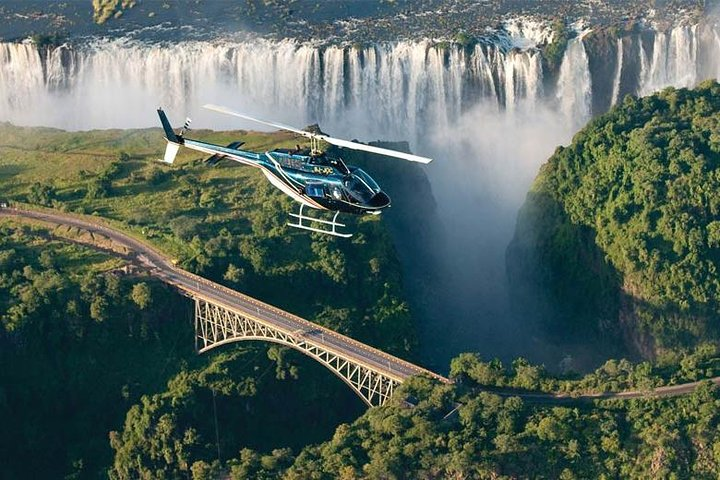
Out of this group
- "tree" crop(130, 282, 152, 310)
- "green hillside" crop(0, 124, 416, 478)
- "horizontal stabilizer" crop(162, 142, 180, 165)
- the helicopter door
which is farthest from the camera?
"tree" crop(130, 282, 152, 310)

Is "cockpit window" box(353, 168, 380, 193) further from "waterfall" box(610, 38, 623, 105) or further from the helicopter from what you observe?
"waterfall" box(610, 38, 623, 105)

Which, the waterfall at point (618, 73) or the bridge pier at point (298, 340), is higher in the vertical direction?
the waterfall at point (618, 73)

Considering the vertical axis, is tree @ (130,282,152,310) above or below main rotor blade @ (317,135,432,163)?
below

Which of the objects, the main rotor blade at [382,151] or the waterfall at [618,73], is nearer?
the main rotor blade at [382,151]

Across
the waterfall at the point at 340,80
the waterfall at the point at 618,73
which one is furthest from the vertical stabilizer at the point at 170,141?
the waterfall at the point at 618,73

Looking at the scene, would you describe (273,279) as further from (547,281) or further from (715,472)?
(715,472)

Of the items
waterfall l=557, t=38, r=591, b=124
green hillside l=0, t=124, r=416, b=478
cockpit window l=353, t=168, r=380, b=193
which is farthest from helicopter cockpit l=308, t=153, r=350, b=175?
waterfall l=557, t=38, r=591, b=124

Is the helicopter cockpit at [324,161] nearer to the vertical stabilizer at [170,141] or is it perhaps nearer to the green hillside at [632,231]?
the vertical stabilizer at [170,141]

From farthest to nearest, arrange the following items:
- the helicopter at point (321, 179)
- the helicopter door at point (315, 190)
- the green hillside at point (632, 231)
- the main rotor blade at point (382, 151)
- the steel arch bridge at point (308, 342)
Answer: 1. the green hillside at point (632, 231)
2. the steel arch bridge at point (308, 342)
3. the helicopter door at point (315, 190)
4. the helicopter at point (321, 179)
5. the main rotor blade at point (382, 151)

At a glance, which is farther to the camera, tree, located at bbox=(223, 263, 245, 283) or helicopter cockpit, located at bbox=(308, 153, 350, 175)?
tree, located at bbox=(223, 263, 245, 283)
